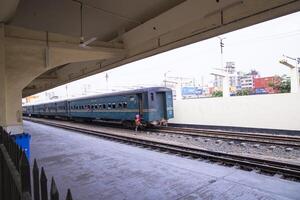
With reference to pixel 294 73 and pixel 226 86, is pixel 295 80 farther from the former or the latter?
pixel 226 86

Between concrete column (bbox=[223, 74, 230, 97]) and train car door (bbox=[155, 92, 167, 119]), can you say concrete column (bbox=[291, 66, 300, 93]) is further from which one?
train car door (bbox=[155, 92, 167, 119])

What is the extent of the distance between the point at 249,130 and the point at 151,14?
919 centimetres

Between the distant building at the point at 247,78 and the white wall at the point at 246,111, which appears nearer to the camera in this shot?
the white wall at the point at 246,111

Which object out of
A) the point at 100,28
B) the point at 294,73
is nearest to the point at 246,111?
the point at 294,73

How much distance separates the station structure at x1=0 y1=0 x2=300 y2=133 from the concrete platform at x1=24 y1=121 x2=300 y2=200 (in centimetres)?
302

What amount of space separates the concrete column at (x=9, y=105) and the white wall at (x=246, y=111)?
1092 cm

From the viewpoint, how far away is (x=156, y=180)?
5492mm

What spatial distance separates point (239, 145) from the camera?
32.0 ft

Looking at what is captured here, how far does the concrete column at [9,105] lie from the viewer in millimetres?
7279

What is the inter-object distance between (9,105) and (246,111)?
11508 mm

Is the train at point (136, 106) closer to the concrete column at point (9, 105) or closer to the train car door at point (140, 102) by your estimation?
the train car door at point (140, 102)

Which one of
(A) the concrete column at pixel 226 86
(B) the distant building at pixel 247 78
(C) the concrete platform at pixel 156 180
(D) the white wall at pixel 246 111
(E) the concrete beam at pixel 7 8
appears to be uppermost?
(B) the distant building at pixel 247 78

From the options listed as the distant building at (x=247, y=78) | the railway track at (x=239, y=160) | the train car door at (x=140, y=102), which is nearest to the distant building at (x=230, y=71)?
the distant building at (x=247, y=78)

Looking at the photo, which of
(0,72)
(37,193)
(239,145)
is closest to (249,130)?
(239,145)
